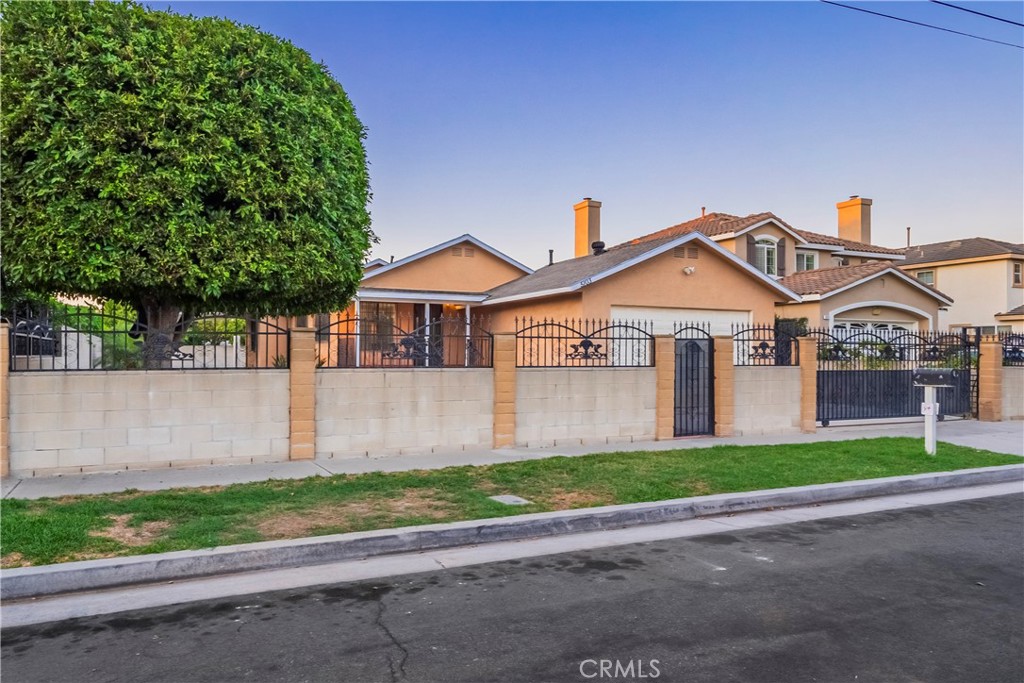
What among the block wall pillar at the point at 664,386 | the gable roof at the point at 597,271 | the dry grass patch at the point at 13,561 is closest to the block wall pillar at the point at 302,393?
the dry grass patch at the point at 13,561

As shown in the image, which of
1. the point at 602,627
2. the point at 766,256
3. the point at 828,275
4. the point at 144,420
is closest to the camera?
the point at 602,627

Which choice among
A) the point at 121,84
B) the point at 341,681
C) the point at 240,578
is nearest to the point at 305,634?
the point at 341,681

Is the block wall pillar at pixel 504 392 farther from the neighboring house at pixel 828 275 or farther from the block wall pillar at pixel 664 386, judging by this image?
the neighboring house at pixel 828 275

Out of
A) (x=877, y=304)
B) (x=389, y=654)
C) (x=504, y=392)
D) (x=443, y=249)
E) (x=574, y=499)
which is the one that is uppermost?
(x=443, y=249)

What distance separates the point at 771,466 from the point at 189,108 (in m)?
9.60

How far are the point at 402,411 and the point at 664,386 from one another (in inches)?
190

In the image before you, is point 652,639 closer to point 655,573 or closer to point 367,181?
point 655,573

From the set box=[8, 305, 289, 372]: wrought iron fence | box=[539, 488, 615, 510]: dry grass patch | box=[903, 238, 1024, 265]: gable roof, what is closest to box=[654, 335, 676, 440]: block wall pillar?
box=[539, 488, 615, 510]: dry grass patch

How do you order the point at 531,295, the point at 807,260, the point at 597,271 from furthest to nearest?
the point at 807,260, the point at 531,295, the point at 597,271

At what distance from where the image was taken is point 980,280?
128ft

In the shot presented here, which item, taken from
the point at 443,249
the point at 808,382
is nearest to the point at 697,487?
the point at 808,382

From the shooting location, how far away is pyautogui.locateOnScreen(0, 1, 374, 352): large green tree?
990 centimetres

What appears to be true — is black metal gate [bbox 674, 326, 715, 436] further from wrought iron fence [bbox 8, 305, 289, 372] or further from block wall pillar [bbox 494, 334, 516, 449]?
wrought iron fence [bbox 8, 305, 289, 372]

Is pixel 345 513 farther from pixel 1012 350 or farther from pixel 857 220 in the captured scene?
pixel 857 220
